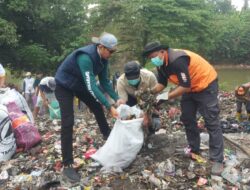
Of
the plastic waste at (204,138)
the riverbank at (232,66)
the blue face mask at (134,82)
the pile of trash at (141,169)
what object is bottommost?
the riverbank at (232,66)

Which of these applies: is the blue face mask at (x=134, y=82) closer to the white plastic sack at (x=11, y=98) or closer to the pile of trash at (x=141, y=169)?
the pile of trash at (x=141, y=169)

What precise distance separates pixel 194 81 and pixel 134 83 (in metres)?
0.95

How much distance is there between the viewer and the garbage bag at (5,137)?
5.06 metres

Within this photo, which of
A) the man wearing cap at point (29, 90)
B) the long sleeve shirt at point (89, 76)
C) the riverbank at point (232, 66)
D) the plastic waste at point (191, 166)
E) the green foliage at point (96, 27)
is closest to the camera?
the long sleeve shirt at point (89, 76)

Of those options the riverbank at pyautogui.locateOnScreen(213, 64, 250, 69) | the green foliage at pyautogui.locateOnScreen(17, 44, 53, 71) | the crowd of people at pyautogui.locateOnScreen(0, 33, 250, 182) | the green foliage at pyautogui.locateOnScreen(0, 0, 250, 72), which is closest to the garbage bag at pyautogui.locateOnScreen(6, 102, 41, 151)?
the crowd of people at pyautogui.locateOnScreen(0, 33, 250, 182)

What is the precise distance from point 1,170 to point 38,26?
14.6 m

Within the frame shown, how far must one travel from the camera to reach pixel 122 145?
4.18m

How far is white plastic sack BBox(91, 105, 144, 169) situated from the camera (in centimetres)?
416

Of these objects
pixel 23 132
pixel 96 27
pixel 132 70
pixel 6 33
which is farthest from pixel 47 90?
pixel 6 33

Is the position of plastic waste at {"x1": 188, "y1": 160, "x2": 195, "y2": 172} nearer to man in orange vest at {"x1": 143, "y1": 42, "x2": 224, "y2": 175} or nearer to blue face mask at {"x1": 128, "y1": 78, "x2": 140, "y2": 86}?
man in orange vest at {"x1": 143, "y1": 42, "x2": 224, "y2": 175}

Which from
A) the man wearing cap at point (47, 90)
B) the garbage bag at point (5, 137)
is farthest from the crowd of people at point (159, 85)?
the man wearing cap at point (47, 90)

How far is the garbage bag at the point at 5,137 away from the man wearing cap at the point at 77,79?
1325 mm

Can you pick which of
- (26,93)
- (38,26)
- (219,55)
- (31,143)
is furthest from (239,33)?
(31,143)

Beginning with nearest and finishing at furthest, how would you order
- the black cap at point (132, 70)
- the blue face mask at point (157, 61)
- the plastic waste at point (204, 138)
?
the blue face mask at point (157, 61), the black cap at point (132, 70), the plastic waste at point (204, 138)
